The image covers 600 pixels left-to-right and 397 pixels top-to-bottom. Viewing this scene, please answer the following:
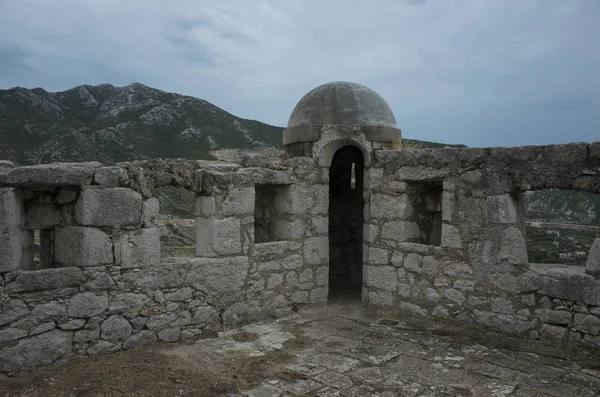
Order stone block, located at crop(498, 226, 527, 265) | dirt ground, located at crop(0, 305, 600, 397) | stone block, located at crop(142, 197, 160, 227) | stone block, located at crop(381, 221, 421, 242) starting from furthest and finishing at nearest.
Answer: stone block, located at crop(381, 221, 421, 242) < stone block, located at crop(498, 226, 527, 265) < stone block, located at crop(142, 197, 160, 227) < dirt ground, located at crop(0, 305, 600, 397)

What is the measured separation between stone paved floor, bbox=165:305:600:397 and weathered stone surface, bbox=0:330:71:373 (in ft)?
3.83

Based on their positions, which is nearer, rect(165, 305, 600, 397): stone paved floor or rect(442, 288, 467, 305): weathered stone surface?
rect(165, 305, 600, 397): stone paved floor

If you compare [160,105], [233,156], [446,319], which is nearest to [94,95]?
[160,105]

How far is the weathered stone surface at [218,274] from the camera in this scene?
6.03 meters

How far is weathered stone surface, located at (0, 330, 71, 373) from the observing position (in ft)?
15.6

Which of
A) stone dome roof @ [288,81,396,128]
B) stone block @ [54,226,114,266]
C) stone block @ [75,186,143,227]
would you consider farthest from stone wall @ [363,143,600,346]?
stone block @ [54,226,114,266]

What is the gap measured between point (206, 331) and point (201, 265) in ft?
2.91

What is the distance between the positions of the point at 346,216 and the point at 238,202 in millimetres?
3597

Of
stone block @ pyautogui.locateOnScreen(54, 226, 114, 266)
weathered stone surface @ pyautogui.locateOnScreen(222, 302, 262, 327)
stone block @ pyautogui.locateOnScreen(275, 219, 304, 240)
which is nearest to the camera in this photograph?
stone block @ pyautogui.locateOnScreen(54, 226, 114, 266)

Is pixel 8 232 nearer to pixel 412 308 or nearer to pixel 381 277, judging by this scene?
pixel 381 277

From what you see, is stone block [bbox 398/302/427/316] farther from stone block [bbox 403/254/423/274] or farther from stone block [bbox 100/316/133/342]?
stone block [bbox 100/316/133/342]

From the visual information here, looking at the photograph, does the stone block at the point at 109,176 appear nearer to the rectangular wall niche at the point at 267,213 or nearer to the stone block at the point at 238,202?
the stone block at the point at 238,202

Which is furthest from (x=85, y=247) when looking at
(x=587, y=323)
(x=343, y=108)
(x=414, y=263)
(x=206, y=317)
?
(x=587, y=323)

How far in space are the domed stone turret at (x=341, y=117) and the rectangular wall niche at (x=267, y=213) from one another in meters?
0.78
